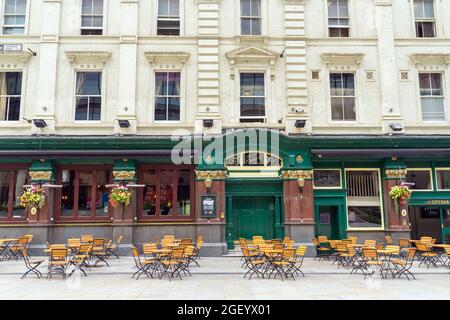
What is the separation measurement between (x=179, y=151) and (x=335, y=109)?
752cm

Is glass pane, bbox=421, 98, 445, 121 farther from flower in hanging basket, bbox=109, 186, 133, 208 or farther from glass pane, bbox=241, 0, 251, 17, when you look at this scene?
flower in hanging basket, bbox=109, 186, 133, 208

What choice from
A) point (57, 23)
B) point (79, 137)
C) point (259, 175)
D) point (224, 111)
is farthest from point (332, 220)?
point (57, 23)

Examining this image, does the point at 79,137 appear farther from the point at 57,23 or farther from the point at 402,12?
the point at 402,12

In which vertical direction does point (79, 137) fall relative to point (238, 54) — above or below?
below

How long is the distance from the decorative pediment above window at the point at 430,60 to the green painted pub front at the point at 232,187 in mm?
3588

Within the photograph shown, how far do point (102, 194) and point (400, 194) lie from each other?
12832 mm

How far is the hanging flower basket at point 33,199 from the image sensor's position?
1617cm

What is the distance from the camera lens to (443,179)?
717 inches

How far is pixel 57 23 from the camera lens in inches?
729

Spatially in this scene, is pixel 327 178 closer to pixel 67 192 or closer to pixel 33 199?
pixel 67 192
